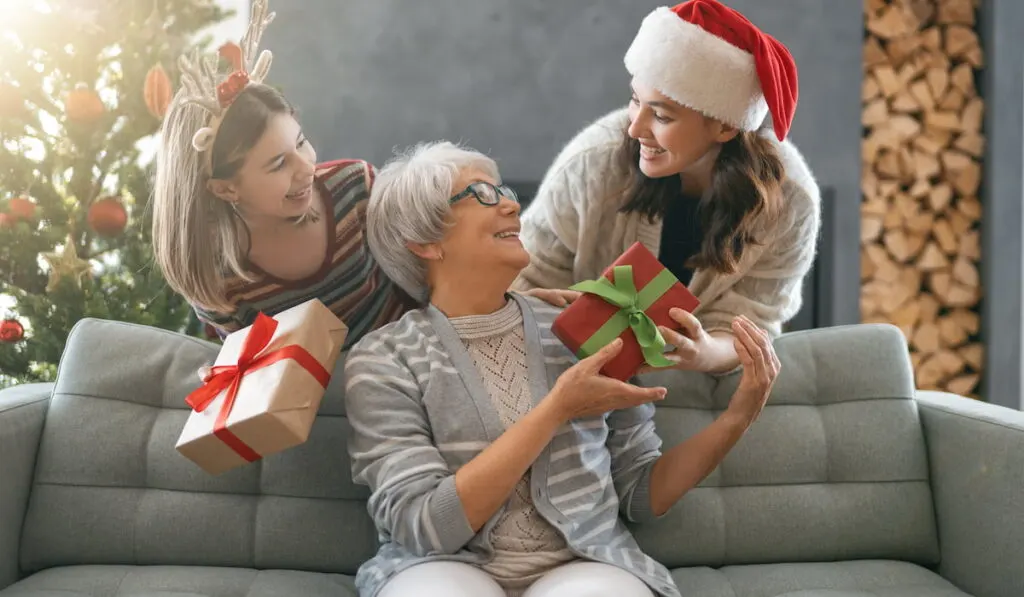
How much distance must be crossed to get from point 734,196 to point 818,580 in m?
0.73

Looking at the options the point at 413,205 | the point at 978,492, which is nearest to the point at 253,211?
the point at 413,205

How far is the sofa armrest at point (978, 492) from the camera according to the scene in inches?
64.1

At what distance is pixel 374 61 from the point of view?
352cm

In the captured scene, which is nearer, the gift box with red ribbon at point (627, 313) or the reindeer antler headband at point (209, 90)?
the gift box with red ribbon at point (627, 313)

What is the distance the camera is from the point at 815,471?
1828 mm

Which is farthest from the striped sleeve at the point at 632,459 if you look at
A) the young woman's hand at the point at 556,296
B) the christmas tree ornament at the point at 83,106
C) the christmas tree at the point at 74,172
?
the christmas tree ornament at the point at 83,106

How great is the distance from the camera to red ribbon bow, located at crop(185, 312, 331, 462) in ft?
4.90

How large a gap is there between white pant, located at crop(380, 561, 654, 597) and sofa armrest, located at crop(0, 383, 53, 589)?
0.72 meters

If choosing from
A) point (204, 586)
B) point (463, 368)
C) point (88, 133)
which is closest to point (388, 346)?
point (463, 368)

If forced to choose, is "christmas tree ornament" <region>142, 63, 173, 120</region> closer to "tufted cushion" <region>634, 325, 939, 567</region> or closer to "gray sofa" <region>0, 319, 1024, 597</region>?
"gray sofa" <region>0, 319, 1024, 597</region>

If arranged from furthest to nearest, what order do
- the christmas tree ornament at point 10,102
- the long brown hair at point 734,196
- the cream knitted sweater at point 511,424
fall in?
1. the christmas tree ornament at point 10,102
2. the long brown hair at point 734,196
3. the cream knitted sweater at point 511,424

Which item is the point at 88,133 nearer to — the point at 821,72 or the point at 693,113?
the point at 693,113

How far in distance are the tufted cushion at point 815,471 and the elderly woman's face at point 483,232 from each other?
1.51ft

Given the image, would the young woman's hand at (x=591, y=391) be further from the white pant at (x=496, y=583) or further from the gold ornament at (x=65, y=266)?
the gold ornament at (x=65, y=266)
